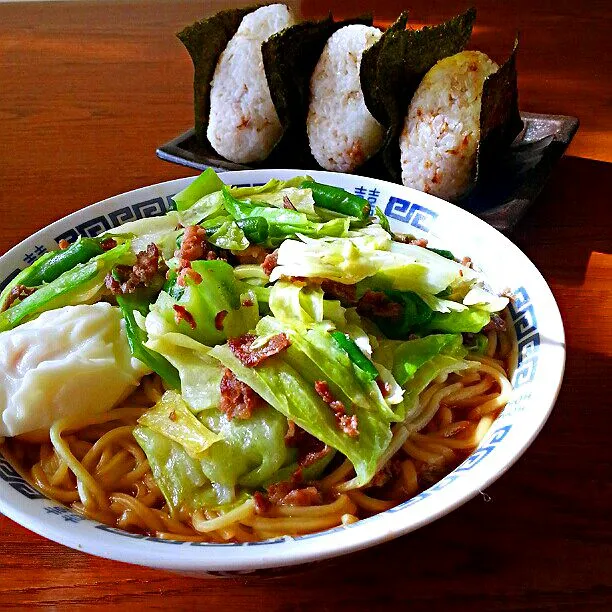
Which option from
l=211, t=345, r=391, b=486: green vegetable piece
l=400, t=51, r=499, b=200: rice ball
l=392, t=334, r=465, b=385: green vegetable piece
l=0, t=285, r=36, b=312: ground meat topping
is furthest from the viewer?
l=400, t=51, r=499, b=200: rice ball

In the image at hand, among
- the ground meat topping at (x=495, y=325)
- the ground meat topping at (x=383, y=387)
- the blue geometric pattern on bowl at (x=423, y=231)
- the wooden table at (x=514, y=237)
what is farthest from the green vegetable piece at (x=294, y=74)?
the ground meat topping at (x=383, y=387)

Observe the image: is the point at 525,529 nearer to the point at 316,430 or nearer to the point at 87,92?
the point at 316,430

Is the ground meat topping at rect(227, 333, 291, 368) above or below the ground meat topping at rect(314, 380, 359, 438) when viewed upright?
above

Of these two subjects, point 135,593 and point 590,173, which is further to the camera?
point 590,173

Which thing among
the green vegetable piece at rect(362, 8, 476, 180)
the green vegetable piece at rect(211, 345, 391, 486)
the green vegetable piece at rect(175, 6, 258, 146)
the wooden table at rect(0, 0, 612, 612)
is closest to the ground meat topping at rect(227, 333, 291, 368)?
the green vegetable piece at rect(211, 345, 391, 486)

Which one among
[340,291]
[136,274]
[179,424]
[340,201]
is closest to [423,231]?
[340,201]

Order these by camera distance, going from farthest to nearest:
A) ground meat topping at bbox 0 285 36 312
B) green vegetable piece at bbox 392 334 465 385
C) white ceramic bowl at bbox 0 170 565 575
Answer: ground meat topping at bbox 0 285 36 312, green vegetable piece at bbox 392 334 465 385, white ceramic bowl at bbox 0 170 565 575

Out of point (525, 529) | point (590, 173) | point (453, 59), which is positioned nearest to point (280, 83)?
point (453, 59)

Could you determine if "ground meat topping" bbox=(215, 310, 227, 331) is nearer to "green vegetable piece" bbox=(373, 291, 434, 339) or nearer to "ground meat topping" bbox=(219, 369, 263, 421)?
"ground meat topping" bbox=(219, 369, 263, 421)
